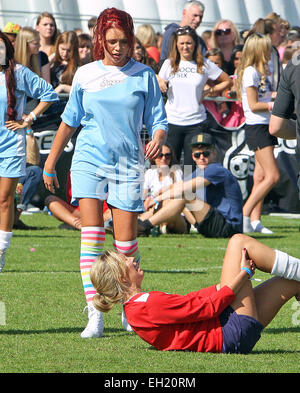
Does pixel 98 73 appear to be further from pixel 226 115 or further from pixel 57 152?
pixel 226 115

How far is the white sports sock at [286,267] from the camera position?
6090 millimetres

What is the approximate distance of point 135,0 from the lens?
2469 cm

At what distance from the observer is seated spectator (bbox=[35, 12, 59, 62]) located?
1548 cm

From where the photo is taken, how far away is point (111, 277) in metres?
5.93

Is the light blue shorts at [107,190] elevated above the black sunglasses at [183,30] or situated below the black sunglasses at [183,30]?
below

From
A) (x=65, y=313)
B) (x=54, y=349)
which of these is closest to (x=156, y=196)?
(x=65, y=313)

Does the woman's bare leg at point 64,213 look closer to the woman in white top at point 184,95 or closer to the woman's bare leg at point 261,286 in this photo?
the woman in white top at point 184,95

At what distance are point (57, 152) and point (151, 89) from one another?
0.82 metres

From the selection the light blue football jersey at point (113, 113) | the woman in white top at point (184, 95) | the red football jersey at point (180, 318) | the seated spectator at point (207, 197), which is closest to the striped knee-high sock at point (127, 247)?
the light blue football jersey at point (113, 113)

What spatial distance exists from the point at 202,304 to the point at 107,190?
141 cm

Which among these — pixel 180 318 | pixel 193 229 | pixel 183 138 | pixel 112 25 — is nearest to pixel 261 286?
pixel 180 318

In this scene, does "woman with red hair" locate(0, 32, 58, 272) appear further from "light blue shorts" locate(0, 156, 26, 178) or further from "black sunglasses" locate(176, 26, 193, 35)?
"black sunglasses" locate(176, 26, 193, 35)

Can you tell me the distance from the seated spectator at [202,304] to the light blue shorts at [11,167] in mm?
3209

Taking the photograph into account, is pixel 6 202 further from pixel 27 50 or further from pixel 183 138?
pixel 183 138
